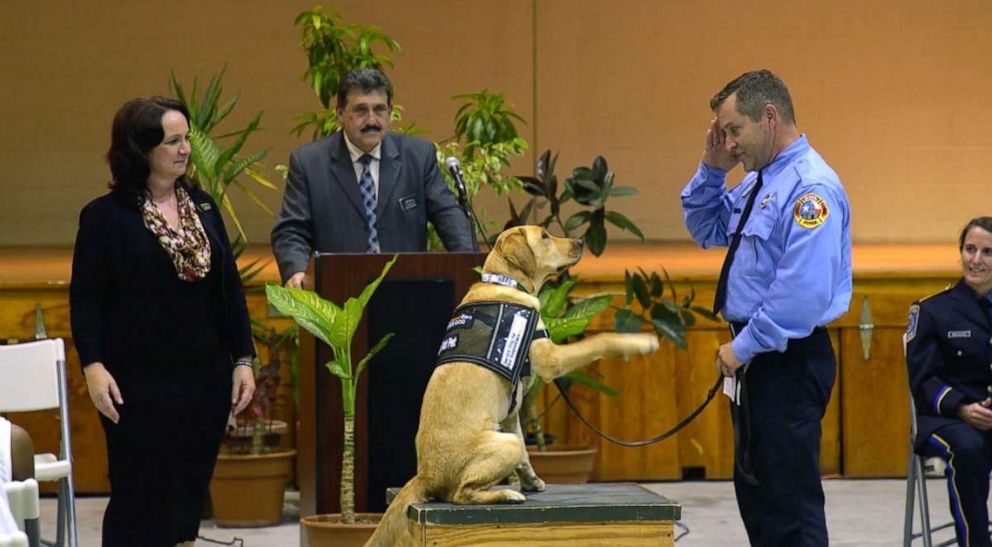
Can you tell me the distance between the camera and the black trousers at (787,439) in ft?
11.6

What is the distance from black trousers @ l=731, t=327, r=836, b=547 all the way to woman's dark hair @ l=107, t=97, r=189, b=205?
1512 millimetres

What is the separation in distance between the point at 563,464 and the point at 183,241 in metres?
2.28

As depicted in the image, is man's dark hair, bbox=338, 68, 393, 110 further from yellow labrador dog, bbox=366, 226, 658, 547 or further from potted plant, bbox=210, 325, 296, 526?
yellow labrador dog, bbox=366, 226, 658, 547

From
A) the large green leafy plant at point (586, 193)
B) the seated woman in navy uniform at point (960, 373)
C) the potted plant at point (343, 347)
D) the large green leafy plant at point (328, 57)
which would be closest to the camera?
the potted plant at point (343, 347)

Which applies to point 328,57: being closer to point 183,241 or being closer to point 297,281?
point 297,281

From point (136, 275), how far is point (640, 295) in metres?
2.47

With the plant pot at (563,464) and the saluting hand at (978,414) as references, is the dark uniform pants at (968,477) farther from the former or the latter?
the plant pot at (563,464)

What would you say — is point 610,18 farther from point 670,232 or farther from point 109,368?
point 109,368

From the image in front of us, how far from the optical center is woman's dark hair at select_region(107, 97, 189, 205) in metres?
3.84

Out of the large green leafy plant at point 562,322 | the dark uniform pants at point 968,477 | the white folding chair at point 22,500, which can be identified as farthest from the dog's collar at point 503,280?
the dark uniform pants at point 968,477

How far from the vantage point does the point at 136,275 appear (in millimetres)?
3859

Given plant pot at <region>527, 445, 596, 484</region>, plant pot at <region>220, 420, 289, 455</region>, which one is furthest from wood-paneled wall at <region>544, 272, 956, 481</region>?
plant pot at <region>220, 420, 289, 455</region>

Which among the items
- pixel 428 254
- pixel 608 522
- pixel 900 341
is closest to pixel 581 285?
pixel 900 341

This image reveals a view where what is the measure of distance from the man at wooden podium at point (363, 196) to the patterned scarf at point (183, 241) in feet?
2.99
